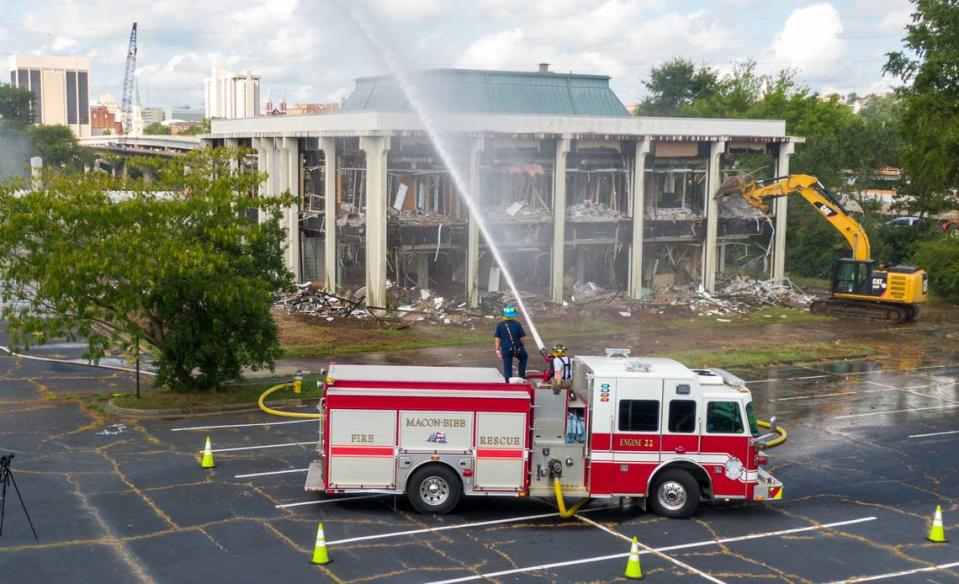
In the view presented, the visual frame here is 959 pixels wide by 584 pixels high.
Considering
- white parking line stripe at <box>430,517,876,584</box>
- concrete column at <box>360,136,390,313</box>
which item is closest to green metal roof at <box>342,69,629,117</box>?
concrete column at <box>360,136,390,313</box>

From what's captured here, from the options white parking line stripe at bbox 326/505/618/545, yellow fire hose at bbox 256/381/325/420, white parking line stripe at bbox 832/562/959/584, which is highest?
yellow fire hose at bbox 256/381/325/420

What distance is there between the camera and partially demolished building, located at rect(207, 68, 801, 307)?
42281 mm

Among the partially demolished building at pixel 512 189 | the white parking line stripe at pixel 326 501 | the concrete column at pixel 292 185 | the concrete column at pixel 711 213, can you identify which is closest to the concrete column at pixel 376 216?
the partially demolished building at pixel 512 189

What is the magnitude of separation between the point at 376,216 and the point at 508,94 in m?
12.8

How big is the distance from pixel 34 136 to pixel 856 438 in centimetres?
10999

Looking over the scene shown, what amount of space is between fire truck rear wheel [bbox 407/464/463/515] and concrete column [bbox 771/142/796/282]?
36329 millimetres

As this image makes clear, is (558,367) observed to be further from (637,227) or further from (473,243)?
(637,227)

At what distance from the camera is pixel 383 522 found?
1630cm

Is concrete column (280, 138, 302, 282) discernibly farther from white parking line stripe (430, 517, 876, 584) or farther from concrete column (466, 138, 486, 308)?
white parking line stripe (430, 517, 876, 584)

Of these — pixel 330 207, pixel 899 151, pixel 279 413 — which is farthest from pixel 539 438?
pixel 899 151

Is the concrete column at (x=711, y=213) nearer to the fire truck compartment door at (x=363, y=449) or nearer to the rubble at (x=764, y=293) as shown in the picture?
the rubble at (x=764, y=293)

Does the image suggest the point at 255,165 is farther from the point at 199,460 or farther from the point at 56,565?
the point at 56,565

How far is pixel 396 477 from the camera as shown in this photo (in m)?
16.4

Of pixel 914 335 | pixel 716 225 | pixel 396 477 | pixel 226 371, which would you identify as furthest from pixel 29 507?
pixel 716 225
